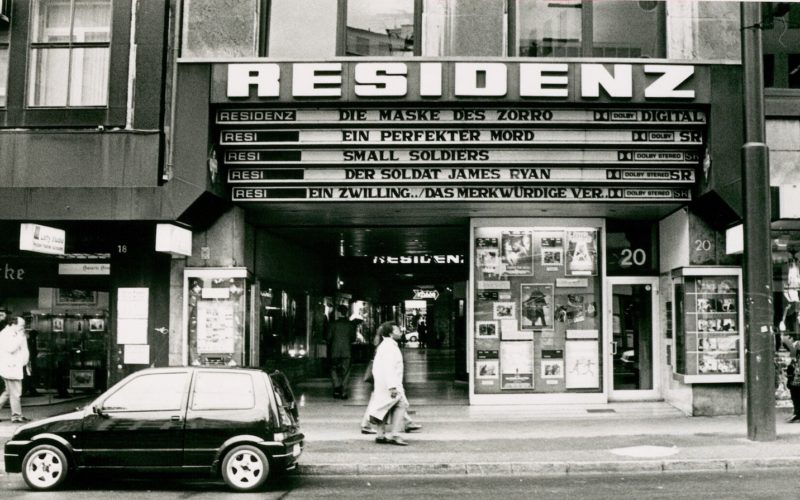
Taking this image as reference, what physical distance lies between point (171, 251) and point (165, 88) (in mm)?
3070

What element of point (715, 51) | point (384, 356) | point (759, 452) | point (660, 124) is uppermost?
point (715, 51)

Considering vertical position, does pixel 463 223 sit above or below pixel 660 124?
below

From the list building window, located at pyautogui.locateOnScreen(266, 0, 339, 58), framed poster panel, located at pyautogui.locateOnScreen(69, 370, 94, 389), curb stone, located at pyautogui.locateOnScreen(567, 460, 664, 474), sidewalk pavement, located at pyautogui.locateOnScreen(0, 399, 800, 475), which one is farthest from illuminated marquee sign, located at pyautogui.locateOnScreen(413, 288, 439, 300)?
curb stone, located at pyautogui.locateOnScreen(567, 460, 664, 474)

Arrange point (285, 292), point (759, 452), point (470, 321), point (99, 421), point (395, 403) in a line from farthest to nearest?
1. point (285, 292)
2. point (470, 321)
3. point (395, 403)
4. point (759, 452)
5. point (99, 421)

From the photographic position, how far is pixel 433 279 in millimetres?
27891

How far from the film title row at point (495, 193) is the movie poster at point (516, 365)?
10.4 feet

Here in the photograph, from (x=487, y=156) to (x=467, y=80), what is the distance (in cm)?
141

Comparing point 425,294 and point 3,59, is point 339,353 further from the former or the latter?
point 425,294

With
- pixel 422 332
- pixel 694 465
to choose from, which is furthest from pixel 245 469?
pixel 422 332

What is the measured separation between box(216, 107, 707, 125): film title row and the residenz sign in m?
0.33

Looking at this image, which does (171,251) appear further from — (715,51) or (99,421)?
(715,51)

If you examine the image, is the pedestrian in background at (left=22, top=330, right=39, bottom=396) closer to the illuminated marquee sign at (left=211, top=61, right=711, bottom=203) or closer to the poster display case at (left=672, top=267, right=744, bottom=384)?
the illuminated marquee sign at (left=211, top=61, right=711, bottom=203)

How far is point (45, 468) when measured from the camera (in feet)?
29.0

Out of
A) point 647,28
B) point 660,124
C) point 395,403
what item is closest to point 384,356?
point 395,403
